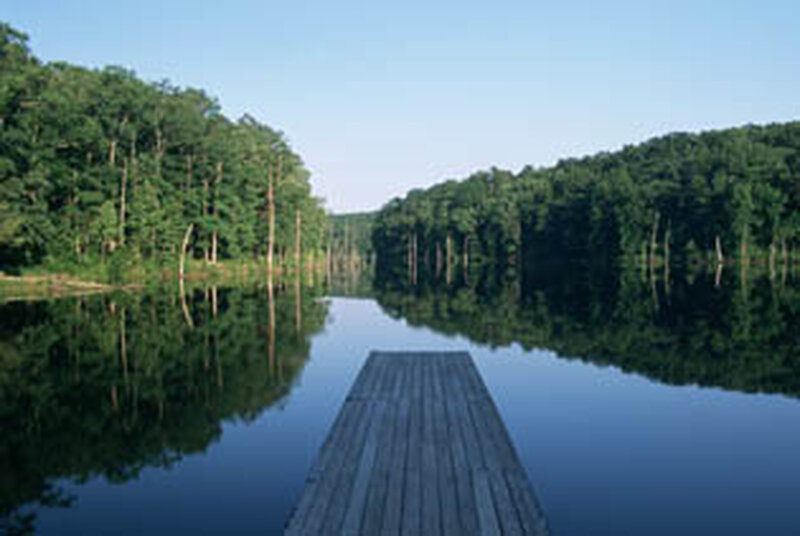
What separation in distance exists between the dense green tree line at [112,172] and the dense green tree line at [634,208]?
31781mm

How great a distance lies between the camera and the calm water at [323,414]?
23.8ft

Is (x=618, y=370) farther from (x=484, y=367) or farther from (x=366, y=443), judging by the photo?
(x=366, y=443)

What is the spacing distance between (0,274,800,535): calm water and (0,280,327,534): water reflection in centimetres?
6

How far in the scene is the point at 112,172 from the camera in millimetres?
45062

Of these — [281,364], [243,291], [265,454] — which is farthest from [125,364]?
[243,291]

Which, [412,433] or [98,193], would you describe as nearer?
[412,433]

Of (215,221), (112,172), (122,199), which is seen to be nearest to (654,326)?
(122,199)

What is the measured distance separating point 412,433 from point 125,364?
9.97 meters

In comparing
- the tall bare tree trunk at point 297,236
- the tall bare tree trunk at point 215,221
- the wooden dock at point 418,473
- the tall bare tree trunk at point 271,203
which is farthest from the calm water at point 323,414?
the tall bare tree trunk at point 297,236

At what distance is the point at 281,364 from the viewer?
53.1 ft

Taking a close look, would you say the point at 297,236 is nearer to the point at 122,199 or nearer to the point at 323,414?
the point at 122,199

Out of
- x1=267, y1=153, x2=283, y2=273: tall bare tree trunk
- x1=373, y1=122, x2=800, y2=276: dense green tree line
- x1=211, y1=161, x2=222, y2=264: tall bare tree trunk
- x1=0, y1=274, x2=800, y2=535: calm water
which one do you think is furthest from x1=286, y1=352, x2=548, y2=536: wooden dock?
x1=373, y1=122, x2=800, y2=276: dense green tree line

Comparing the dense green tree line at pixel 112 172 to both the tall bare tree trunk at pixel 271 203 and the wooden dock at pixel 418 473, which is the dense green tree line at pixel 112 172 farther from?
the wooden dock at pixel 418 473

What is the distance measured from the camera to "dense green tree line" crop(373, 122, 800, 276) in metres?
78.0
